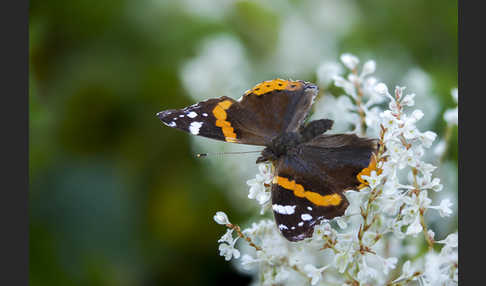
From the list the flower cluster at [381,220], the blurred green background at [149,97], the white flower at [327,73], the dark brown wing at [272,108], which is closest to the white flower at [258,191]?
the flower cluster at [381,220]

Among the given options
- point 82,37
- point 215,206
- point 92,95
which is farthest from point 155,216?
point 82,37

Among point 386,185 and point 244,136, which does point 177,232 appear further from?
point 386,185

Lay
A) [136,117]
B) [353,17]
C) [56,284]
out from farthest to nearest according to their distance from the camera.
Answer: [353,17] → [136,117] → [56,284]

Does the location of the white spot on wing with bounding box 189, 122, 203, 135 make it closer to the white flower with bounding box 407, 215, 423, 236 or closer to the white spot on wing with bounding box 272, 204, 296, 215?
Answer: the white spot on wing with bounding box 272, 204, 296, 215

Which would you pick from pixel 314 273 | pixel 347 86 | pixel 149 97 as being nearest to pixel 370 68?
pixel 347 86

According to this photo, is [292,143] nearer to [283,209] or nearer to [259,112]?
[259,112]

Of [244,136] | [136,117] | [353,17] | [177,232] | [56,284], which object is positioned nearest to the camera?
[244,136]
